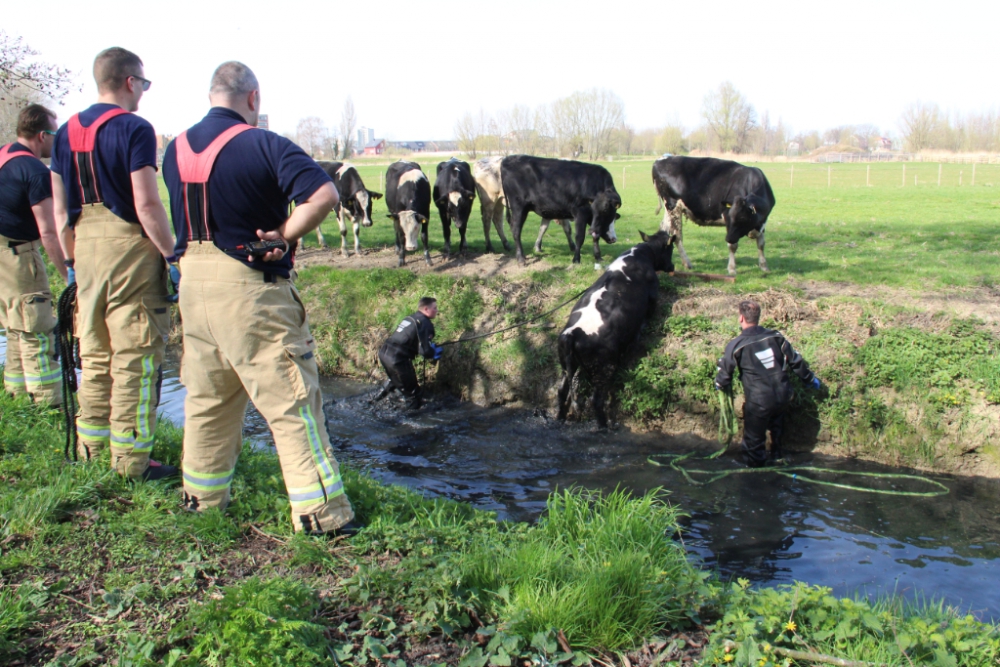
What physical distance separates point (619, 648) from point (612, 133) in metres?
72.0

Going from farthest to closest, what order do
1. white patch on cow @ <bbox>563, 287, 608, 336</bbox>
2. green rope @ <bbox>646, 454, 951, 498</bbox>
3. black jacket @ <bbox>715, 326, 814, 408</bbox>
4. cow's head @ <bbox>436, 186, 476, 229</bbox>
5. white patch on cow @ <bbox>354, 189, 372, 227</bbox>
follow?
white patch on cow @ <bbox>354, 189, 372, 227</bbox>, cow's head @ <bbox>436, 186, 476, 229</bbox>, white patch on cow @ <bbox>563, 287, 608, 336</bbox>, black jacket @ <bbox>715, 326, 814, 408</bbox>, green rope @ <bbox>646, 454, 951, 498</bbox>

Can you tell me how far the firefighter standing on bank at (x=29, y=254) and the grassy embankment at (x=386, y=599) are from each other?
226 cm

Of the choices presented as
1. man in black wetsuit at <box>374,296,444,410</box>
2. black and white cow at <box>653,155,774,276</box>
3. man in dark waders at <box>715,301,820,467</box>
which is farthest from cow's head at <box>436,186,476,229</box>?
man in dark waders at <box>715,301,820,467</box>

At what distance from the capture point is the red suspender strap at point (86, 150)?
4238 millimetres

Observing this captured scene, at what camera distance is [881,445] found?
7258mm

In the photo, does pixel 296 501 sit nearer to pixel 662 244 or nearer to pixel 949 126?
pixel 662 244

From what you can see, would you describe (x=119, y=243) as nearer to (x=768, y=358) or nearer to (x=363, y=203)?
(x=768, y=358)

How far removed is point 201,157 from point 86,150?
48.0 inches

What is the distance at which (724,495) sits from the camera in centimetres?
654

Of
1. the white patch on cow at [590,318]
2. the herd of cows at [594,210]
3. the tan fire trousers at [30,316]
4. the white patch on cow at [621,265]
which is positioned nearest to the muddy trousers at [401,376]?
the herd of cows at [594,210]

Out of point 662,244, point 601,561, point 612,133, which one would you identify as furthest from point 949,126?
point 601,561

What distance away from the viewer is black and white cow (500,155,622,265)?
36.3ft

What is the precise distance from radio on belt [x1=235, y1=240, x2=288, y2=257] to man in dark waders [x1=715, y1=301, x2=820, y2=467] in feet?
16.5

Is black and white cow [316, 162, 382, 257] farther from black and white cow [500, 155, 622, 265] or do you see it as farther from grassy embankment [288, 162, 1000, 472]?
black and white cow [500, 155, 622, 265]
